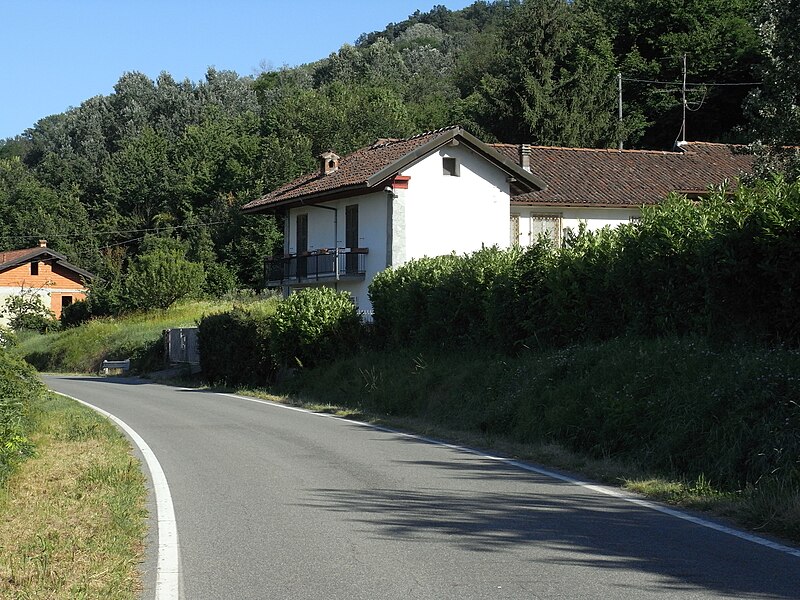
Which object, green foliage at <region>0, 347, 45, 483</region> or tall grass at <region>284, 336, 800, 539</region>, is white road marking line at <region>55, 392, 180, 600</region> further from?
tall grass at <region>284, 336, 800, 539</region>

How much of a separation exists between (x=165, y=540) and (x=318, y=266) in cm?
3068

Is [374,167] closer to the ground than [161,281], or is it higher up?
higher up

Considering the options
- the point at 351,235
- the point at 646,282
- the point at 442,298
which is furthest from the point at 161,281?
the point at 646,282

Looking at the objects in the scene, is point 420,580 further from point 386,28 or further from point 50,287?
point 386,28

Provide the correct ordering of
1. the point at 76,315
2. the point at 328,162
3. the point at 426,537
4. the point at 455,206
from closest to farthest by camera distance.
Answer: the point at 426,537 < the point at 455,206 < the point at 328,162 < the point at 76,315

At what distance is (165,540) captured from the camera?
8.39 metres

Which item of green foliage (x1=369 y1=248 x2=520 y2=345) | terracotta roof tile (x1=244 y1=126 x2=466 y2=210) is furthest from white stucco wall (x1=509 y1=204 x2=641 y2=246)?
green foliage (x1=369 y1=248 x2=520 y2=345)

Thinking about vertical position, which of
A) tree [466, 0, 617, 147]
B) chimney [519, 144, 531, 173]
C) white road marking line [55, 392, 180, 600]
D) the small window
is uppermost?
tree [466, 0, 617, 147]

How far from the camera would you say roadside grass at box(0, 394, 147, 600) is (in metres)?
6.72

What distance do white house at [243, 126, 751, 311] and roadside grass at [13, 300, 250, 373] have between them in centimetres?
724

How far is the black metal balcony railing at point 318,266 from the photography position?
121ft

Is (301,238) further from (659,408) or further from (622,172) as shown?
(659,408)

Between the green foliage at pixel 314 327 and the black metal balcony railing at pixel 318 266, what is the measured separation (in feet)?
29.9

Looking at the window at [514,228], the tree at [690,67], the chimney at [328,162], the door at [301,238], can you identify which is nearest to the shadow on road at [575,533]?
the window at [514,228]
